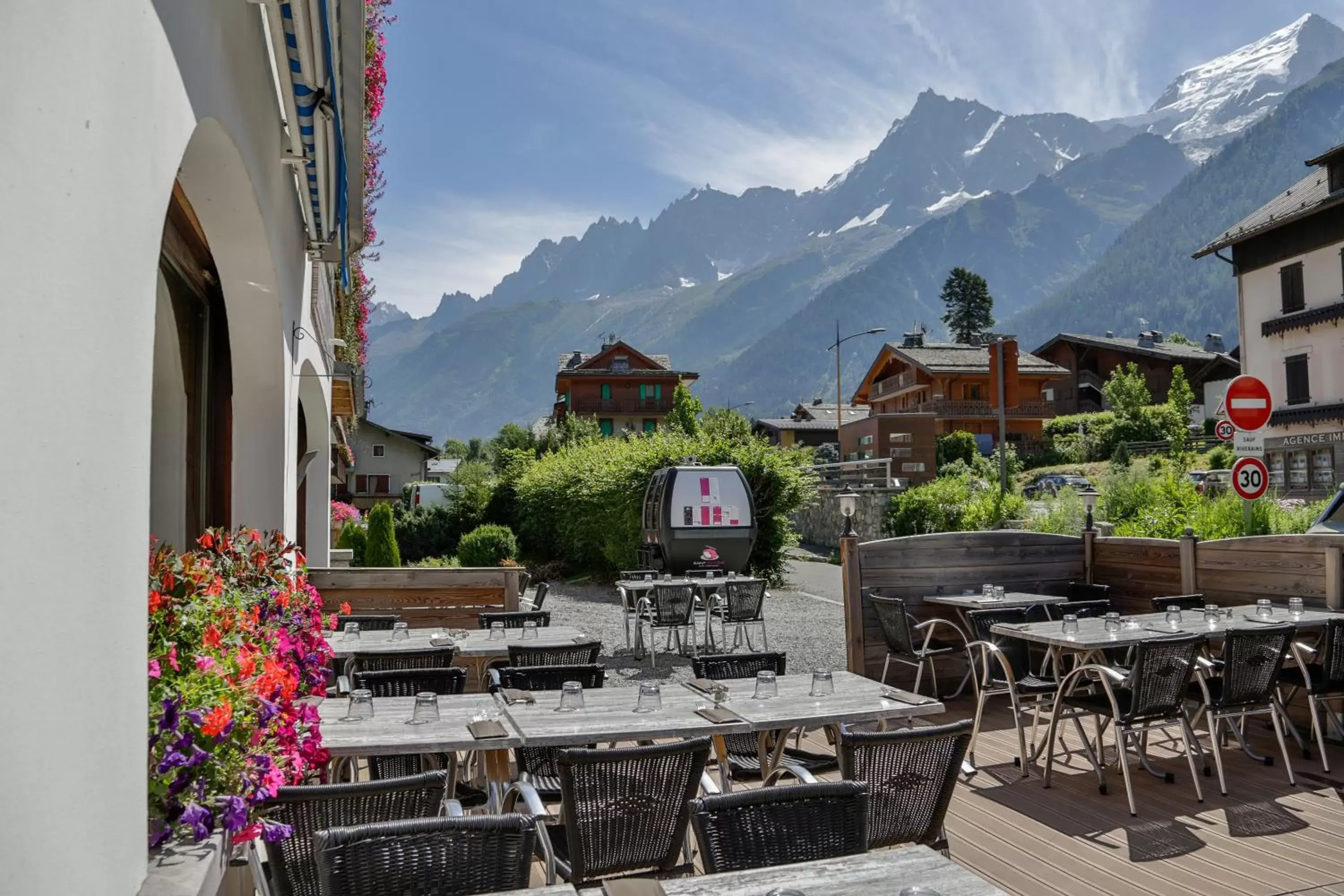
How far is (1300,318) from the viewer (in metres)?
30.3

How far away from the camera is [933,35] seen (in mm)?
72688

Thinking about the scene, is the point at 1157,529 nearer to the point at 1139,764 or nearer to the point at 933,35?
the point at 1139,764

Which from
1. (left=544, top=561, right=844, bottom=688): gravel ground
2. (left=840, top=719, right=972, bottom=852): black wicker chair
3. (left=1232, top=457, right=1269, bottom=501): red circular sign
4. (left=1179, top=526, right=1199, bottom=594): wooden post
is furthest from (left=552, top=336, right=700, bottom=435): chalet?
(left=840, top=719, right=972, bottom=852): black wicker chair

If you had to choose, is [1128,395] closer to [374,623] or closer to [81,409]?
[374,623]

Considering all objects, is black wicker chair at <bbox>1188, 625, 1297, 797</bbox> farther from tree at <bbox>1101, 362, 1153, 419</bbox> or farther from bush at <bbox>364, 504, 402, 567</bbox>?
tree at <bbox>1101, 362, 1153, 419</bbox>

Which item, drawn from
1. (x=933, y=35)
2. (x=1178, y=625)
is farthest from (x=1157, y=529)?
(x=933, y=35)

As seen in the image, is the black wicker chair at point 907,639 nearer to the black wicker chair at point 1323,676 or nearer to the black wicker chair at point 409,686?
the black wicker chair at point 1323,676

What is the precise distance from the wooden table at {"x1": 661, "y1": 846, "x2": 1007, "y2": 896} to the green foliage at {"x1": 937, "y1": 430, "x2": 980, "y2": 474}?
42879mm

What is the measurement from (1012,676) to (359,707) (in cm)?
395

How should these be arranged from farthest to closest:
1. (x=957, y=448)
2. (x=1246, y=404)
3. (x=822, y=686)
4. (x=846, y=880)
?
(x=957, y=448) < (x=1246, y=404) < (x=822, y=686) < (x=846, y=880)

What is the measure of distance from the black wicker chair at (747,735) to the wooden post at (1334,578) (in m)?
4.26

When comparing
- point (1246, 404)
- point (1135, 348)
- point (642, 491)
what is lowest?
point (642, 491)

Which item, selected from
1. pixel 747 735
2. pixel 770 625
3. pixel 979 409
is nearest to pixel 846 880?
pixel 747 735

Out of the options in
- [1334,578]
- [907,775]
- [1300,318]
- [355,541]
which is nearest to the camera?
[907,775]
